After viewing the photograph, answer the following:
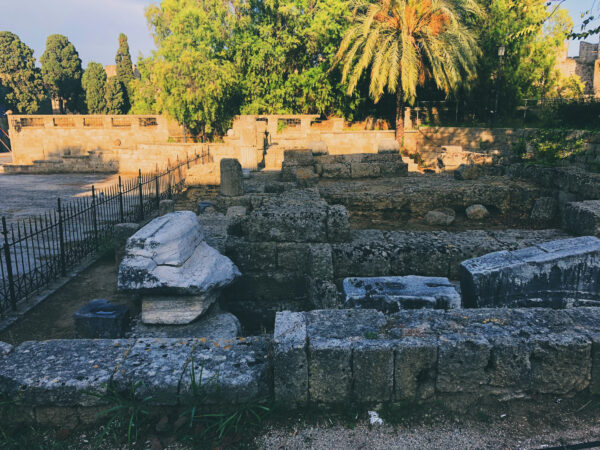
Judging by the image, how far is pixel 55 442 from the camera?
272 cm

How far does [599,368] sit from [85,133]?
108 feet

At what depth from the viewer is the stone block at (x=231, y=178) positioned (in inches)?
422

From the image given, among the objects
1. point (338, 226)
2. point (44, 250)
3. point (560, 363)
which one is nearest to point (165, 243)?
point (338, 226)

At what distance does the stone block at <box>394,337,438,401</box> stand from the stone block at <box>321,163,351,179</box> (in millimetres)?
12040

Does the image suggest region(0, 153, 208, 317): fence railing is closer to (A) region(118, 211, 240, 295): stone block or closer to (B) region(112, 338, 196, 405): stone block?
(A) region(118, 211, 240, 295): stone block

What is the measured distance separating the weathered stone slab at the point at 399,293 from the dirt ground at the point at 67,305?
3298mm

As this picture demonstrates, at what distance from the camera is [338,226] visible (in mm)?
5398

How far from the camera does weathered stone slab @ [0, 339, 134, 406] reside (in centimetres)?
283

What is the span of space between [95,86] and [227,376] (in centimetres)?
4115

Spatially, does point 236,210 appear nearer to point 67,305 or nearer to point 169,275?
point 67,305

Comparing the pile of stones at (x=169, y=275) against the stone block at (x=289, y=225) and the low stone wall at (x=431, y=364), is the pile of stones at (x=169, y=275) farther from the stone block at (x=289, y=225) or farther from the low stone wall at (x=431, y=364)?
the low stone wall at (x=431, y=364)

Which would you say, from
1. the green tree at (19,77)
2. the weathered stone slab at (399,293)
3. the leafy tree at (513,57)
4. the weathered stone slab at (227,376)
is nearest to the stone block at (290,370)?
the weathered stone slab at (227,376)

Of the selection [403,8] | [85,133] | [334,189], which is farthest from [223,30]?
[334,189]

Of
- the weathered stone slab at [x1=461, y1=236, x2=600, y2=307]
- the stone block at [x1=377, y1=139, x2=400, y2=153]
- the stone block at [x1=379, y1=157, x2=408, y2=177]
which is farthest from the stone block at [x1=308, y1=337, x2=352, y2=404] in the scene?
the stone block at [x1=377, y1=139, x2=400, y2=153]
